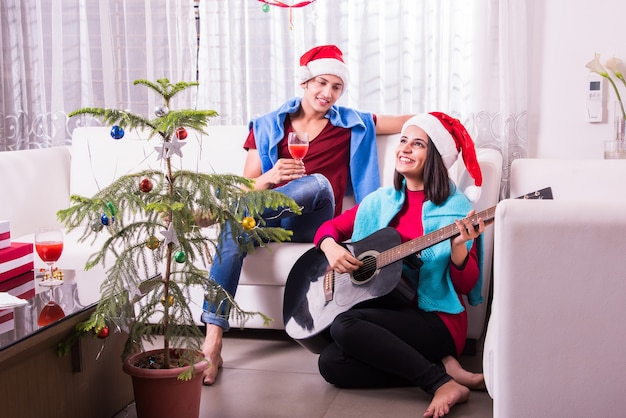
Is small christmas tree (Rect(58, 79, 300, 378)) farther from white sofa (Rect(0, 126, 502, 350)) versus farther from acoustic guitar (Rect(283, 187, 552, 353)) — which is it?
white sofa (Rect(0, 126, 502, 350))

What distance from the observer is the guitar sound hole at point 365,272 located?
252 centimetres

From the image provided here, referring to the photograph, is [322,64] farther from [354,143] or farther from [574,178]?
[574,178]

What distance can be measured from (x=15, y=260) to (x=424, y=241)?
126 centimetres

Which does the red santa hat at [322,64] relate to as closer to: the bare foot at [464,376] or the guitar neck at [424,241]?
the guitar neck at [424,241]

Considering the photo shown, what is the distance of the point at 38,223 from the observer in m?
3.43

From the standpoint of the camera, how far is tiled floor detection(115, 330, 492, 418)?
7.56ft

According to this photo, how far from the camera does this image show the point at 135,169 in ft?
11.3

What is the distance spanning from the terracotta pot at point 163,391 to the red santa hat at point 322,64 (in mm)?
1527

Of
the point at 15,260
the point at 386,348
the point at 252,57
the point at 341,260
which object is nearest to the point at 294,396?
the point at 386,348

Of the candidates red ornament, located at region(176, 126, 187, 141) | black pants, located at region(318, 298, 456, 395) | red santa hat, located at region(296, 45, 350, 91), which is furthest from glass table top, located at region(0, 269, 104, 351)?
red santa hat, located at region(296, 45, 350, 91)

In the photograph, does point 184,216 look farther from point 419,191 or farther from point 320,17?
point 320,17

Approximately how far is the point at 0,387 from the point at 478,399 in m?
1.39

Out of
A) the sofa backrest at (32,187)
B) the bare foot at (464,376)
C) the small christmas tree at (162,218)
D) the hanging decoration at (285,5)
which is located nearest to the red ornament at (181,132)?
the small christmas tree at (162,218)

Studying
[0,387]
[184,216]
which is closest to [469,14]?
[184,216]
